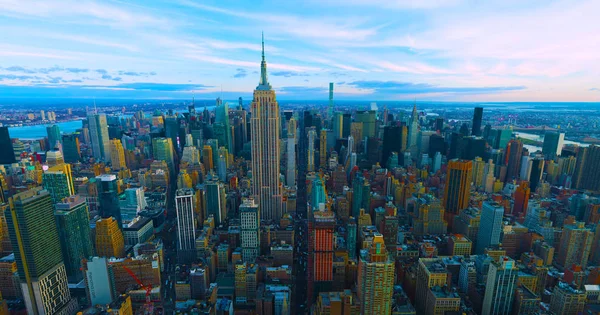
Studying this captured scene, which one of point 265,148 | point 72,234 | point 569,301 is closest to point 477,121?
point 265,148

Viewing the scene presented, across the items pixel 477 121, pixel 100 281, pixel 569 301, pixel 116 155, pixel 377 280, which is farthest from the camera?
pixel 477 121

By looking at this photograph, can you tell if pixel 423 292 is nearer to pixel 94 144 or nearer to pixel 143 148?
pixel 143 148

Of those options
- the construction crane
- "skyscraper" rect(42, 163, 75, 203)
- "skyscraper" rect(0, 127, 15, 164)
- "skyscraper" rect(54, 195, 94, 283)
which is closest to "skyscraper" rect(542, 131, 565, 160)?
the construction crane

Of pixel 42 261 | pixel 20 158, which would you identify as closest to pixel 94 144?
pixel 20 158

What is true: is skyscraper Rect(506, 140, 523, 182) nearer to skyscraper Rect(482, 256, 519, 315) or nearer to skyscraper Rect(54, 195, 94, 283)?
skyscraper Rect(482, 256, 519, 315)

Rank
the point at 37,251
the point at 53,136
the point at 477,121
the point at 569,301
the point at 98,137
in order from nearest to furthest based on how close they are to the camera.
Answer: the point at 569,301
the point at 37,251
the point at 53,136
the point at 477,121
the point at 98,137

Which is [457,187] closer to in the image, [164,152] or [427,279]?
[427,279]
